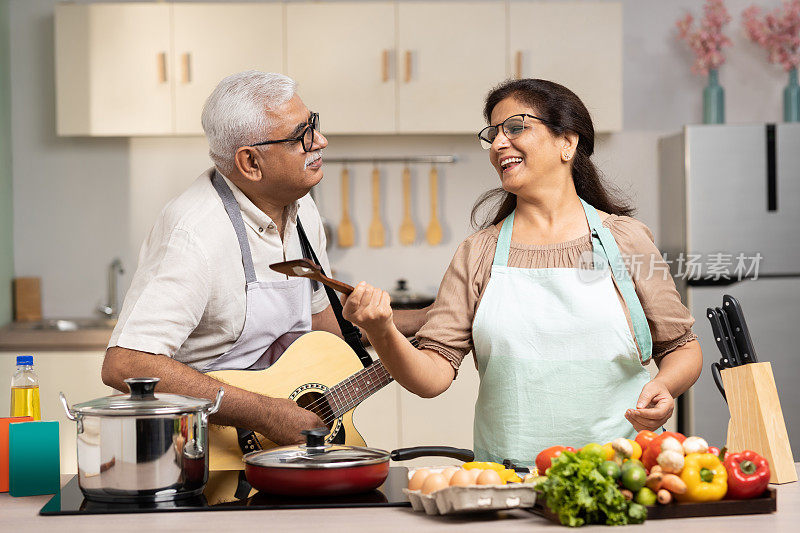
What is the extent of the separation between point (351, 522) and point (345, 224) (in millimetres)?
2972

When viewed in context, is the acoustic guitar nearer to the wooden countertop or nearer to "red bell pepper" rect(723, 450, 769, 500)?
"red bell pepper" rect(723, 450, 769, 500)

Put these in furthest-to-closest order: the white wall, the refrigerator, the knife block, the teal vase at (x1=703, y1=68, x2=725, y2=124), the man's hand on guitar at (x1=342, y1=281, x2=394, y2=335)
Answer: the white wall → the teal vase at (x1=703, y1=68, x2=725, y2=124) → the refrigerator → the knife block → the man's hand on guitar at (x1=342, y1=281, x2=394, y2=335)

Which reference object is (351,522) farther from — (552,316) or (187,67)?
(187,67)

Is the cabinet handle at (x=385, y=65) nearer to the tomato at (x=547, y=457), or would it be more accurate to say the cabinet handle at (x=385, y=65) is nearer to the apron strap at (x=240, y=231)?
the apron strap at (x=240, y=231)

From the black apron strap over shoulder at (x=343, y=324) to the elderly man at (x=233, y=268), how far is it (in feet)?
0.11

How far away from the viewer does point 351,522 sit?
141 centimetres

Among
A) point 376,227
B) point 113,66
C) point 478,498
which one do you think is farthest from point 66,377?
point 478,498

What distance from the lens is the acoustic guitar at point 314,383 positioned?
2010 mm

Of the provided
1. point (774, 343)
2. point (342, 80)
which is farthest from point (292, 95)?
point (774, 343)

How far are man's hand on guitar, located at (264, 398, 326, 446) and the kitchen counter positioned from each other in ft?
1.43

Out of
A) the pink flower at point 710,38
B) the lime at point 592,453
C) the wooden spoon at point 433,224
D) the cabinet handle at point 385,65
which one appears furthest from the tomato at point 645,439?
the pink flower at point 710,38

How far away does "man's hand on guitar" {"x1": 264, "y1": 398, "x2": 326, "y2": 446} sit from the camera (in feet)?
6.25

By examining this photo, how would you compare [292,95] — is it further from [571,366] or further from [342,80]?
[342,80]

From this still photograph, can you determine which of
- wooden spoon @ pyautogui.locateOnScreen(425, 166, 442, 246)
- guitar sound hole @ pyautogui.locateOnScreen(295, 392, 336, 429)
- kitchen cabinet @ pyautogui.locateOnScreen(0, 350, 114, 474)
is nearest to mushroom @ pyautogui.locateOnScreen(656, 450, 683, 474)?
guitar sound hole @ pyautogui.locateOnScreen(295, 392, 336, 429)
